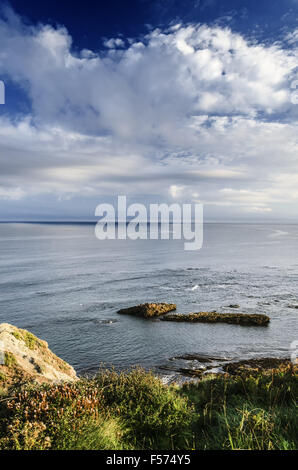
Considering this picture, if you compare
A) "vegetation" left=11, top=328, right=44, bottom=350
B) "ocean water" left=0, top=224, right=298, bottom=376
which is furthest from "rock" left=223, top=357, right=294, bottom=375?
"vegetation" left=11, top=328, right=44, bottom=350

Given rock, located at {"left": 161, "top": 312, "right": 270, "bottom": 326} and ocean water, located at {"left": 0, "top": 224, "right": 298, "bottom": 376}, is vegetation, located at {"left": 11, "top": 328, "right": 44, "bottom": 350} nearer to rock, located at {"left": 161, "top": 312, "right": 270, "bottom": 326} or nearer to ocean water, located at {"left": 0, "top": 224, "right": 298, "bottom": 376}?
ocean water, located at {"left": 0, "top": 224, "right": 298, "bottom": 376}

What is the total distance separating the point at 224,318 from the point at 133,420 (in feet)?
108

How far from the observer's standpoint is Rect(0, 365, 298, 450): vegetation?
5582 mm

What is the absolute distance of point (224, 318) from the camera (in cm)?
3747

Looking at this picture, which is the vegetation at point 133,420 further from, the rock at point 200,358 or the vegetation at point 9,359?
the rock at point 200,358

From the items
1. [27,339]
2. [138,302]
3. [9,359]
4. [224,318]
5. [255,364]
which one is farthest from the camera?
[138,302]

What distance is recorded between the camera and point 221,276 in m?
64.1

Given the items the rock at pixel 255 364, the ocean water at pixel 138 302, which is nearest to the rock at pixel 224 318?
the ocean water at pixel 138 302

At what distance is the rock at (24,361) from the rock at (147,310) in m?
23.6

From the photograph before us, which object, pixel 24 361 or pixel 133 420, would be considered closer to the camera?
pixel 133 420

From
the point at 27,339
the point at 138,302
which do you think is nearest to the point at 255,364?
the point at 27,339

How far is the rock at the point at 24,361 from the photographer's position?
9.93 metres

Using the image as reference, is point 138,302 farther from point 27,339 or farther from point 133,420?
point 133,420
